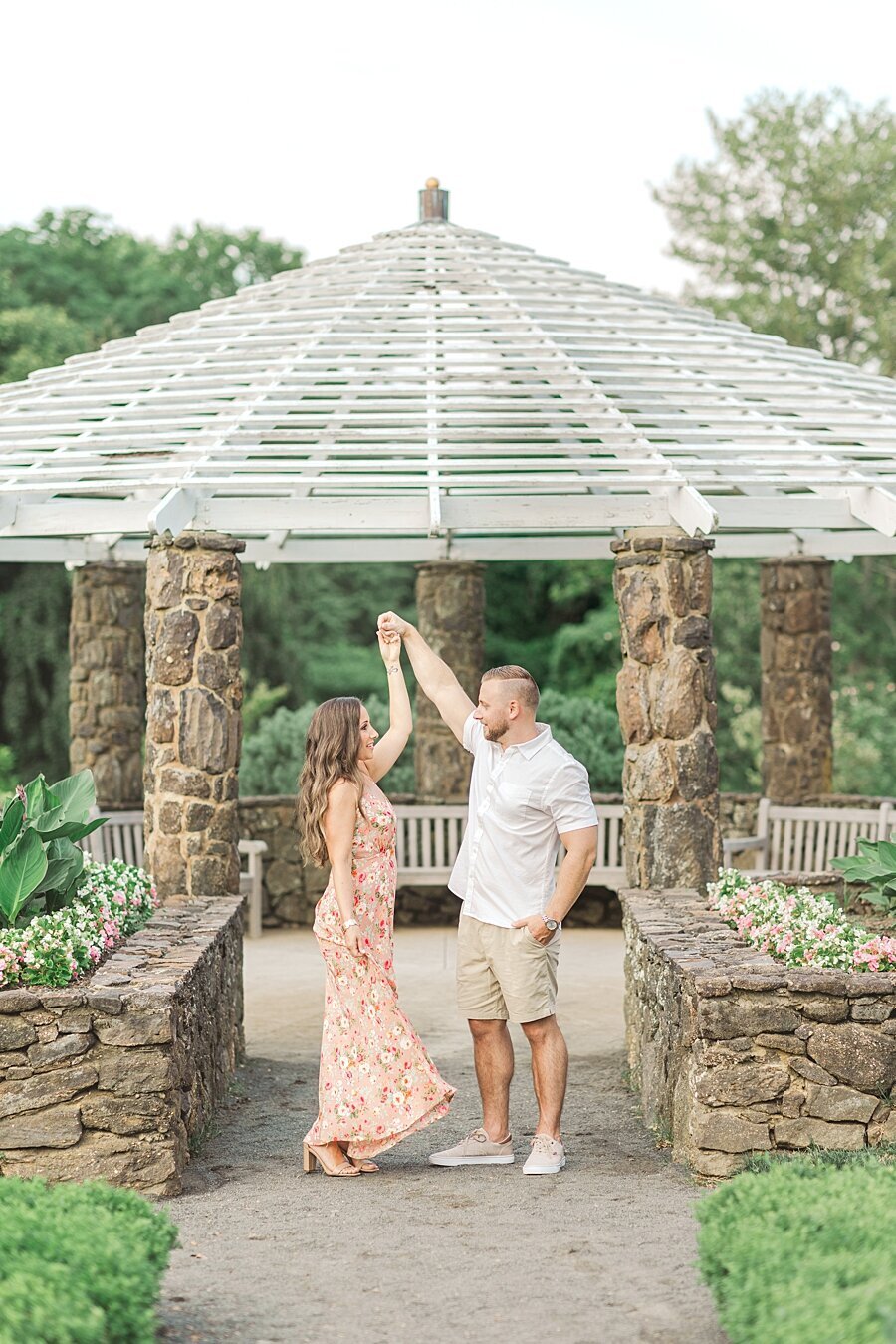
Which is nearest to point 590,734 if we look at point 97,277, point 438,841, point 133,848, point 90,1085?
point 438,841

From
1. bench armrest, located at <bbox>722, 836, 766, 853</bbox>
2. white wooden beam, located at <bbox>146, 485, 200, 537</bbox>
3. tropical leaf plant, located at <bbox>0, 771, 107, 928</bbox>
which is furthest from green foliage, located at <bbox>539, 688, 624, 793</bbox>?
tropical leaf plant, located at <bbox>0, 771, 107, 928</bbox>

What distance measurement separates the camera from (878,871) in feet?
21.6

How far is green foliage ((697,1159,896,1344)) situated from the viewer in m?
3.10

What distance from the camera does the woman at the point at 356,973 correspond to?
5605 mm

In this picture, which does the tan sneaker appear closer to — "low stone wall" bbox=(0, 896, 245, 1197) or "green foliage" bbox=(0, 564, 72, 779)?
"low stone wall" bbox=(0, 896, 245, 1197)

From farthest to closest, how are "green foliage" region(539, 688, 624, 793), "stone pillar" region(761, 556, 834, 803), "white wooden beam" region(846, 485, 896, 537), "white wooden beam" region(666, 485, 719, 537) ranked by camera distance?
"green foliage" region(539, 688, 624, 793) < "stone pillar" region(761, 556, 834, 803) < "white wooden beam" region(846, 485, 896, 537) < "white wooden beam" region(666, 485, 719, 537)

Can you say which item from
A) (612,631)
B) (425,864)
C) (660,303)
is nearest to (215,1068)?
(425,864)

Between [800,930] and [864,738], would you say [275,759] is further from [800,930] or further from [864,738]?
[800,930]

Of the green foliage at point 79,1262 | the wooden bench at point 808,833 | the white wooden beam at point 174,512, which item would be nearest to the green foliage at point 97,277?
the wooden bench at point 808,833

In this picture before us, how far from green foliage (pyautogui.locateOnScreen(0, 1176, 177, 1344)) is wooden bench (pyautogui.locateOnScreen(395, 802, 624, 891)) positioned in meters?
8.08

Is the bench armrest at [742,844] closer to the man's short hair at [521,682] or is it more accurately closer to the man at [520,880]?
the man at [520,880]

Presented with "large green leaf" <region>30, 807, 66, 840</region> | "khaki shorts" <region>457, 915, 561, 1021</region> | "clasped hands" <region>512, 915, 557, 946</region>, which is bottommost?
"khaki shorts" <region>457, 915, 561, 1021</region>

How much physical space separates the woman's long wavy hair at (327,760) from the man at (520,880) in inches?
15.4

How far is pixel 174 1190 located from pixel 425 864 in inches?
279
